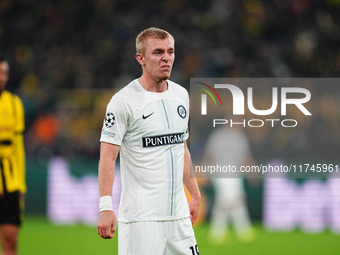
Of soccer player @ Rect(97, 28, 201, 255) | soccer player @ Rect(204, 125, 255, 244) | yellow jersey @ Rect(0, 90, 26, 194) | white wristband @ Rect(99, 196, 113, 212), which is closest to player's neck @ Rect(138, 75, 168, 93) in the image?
A: soccer player @ Rect(97, 28, 201, 255)

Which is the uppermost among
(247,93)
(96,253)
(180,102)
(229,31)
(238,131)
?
(229,31)

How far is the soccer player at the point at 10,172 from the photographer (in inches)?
280

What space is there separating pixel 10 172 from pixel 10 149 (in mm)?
251

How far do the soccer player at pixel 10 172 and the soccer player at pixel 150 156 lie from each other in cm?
298

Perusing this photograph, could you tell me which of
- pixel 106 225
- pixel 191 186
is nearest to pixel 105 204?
pixel 106 225

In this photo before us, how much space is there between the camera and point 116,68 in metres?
15.7

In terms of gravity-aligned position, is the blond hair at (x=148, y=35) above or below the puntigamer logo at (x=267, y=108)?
below

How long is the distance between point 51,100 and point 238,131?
15.2 ft

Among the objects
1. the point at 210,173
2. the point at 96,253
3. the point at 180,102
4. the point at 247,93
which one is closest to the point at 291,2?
the point at 247,93

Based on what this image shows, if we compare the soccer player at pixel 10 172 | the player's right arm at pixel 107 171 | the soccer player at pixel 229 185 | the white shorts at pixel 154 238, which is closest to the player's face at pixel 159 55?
the player's right arm at pixel 107 171

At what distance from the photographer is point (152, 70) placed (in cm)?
444

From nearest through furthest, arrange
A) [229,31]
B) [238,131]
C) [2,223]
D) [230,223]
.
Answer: [2,223] < [238,131] < [230,223] < [229,31]

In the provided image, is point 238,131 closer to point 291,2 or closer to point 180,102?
point 291,2

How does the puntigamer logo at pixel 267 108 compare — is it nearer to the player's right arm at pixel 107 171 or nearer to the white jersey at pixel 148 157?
the white jersey at pixel 148 157
